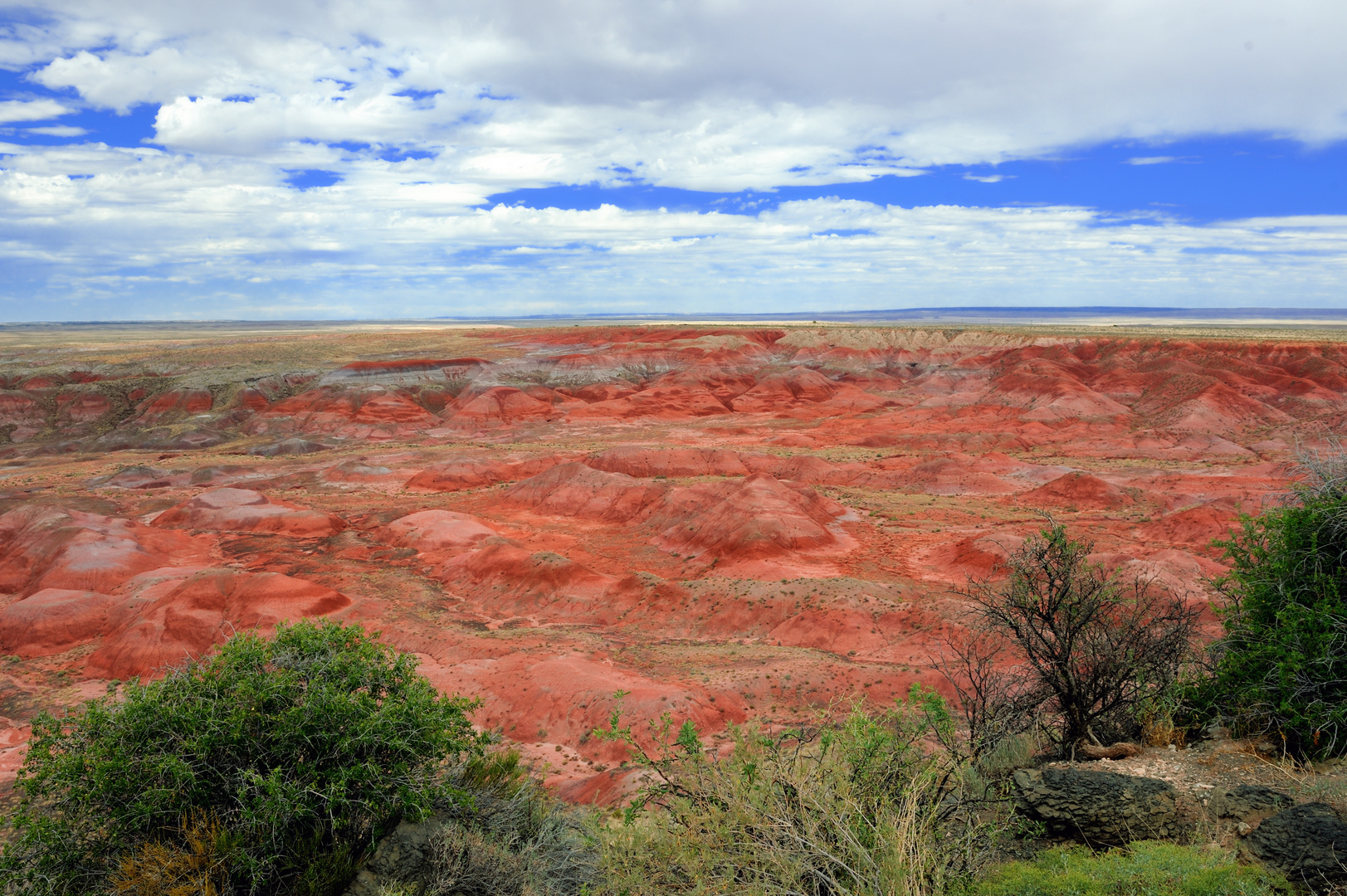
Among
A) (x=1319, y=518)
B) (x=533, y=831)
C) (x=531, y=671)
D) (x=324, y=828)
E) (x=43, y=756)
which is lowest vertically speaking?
(x=531, y=671)

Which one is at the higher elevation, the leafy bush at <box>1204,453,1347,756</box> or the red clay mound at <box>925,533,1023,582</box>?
the leafy bush at <box>1204,453,1347,756</box>

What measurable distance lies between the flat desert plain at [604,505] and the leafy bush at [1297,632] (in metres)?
2.99

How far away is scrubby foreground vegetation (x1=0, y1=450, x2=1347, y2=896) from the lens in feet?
20.3

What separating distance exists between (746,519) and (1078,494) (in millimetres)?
22853

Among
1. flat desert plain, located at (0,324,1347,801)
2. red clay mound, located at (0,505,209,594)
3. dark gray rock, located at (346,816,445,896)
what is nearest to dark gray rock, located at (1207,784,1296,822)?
flat desert plain, located at (0,324,1347,801)

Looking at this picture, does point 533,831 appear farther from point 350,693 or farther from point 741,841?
point 741,841

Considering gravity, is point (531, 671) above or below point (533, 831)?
below

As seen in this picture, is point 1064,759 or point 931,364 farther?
point 931,364

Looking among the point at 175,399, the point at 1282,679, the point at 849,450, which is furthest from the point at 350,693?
the point at 175,399

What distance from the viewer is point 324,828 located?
8.66m

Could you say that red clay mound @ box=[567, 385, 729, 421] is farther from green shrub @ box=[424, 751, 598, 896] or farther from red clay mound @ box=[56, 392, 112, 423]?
green shrub @ box=[424, 751, 598, 896]

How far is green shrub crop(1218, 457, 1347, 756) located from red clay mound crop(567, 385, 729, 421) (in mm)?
77610

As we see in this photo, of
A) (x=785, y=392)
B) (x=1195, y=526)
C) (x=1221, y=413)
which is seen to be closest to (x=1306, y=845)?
(x=1195, y=526)

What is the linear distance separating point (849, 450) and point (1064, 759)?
185ft
